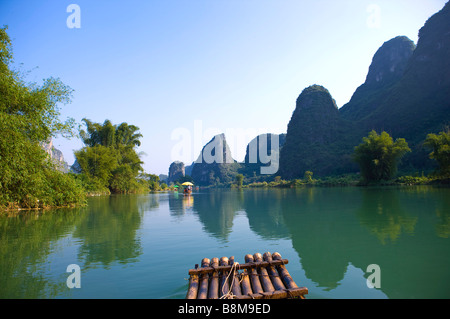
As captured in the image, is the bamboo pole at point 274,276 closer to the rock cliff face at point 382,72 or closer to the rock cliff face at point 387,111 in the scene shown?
the rock cliff face at point 387,111

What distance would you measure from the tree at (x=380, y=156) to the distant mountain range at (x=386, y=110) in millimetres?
19110

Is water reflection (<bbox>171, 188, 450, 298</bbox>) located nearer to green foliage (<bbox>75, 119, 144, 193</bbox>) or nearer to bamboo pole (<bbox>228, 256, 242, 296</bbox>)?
bamboo pole (<bbox>228, 256, 242, 296</bbox>)

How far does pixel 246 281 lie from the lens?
4207mm

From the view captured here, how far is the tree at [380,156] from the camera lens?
148 feet

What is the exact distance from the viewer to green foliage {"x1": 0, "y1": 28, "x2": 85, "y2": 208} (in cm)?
1177

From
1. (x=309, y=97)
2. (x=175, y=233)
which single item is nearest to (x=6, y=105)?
(x=175, y=233)

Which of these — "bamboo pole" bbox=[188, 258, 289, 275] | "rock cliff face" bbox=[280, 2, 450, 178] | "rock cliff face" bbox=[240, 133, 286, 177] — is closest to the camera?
"bamboo pole" bbox=[188, 258, 289, 275]

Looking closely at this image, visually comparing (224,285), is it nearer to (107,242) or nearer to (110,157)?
(107,242)

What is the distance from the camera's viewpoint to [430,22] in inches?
4134

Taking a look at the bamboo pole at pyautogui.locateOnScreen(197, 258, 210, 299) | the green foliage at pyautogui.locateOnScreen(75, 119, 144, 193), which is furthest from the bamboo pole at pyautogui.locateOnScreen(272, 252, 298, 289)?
the green foliage at pyautogui.locateOnScreen(75, 119, 144, 193)

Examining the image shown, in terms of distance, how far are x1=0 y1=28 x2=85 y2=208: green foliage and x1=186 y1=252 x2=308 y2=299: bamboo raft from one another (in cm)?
1174

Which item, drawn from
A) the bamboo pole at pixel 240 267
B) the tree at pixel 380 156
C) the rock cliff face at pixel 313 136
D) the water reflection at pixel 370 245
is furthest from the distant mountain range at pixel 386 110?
the bamboo pole at pixel 240 267

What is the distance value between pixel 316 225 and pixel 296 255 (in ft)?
14.6

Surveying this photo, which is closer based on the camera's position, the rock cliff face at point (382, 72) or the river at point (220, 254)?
the river at point (220, 254)
